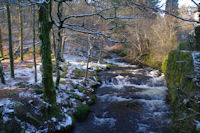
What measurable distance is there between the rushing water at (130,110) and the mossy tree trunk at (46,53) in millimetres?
2008

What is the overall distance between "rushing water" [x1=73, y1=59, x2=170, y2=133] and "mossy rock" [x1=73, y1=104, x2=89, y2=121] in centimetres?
28

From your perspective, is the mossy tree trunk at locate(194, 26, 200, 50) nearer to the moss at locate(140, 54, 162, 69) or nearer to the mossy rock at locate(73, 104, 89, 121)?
the mossy rock at locate(73, 104, 89, 121)

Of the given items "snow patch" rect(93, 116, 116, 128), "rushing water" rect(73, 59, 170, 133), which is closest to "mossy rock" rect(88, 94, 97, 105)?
"rushing water" rect(73, 59, 170, 133)

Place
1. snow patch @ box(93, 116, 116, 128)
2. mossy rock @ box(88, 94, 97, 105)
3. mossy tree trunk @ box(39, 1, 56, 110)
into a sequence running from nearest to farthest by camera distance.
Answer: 1. mossy tree trunk @ box(39, 1, 56, 110)
2. snow patch @ box(93, 116, 116, 128)
3. mossy rock @ box(88, 94, 97, 105)

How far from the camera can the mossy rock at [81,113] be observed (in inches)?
318

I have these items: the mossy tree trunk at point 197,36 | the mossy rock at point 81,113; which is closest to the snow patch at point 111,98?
the mossy rock at point 81,113

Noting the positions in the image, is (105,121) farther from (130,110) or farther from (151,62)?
(151,62)

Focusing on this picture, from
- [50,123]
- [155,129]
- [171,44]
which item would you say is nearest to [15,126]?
[50,123]

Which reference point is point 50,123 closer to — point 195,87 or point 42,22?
point 42,22

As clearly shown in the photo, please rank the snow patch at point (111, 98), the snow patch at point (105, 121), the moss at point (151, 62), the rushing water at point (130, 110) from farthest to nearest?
the moss at point (151, 62)
the snow patch at point (111, 98)
the snow patch at point (105, 121)
the rushing water at point (130, 110)

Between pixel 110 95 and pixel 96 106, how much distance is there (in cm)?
200

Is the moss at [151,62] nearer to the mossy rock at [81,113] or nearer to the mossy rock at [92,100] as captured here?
the mossy rock at [92,100]

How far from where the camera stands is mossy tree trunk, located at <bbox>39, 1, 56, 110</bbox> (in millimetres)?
6008

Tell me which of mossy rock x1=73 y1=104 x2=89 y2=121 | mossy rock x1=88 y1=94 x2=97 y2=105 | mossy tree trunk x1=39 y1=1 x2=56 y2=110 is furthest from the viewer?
mossy rock x1=88 y1=94 x2=97 y2=105
